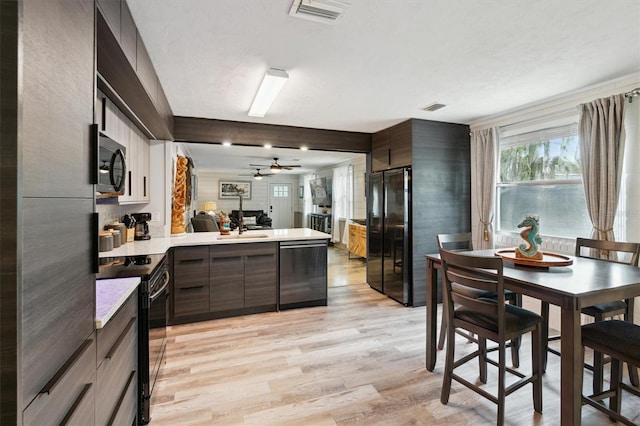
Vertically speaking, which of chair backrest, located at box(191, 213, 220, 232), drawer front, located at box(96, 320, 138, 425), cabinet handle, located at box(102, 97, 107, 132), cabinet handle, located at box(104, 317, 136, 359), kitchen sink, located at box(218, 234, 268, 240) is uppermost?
cabinet handle, located at box(102, 97, 107, 132)

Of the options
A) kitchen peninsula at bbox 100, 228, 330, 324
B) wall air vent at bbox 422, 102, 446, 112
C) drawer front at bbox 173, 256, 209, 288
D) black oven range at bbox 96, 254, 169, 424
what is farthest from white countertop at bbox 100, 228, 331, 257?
wall air vent at bbox 422, 102, 446, 112

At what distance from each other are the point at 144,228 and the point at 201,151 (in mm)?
3199

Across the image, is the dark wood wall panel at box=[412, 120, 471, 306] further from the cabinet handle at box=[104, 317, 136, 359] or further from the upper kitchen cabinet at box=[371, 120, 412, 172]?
the cabinet handle at box=[104, 317, 136, 359]

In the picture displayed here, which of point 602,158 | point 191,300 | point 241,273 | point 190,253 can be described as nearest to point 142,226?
point 190,253

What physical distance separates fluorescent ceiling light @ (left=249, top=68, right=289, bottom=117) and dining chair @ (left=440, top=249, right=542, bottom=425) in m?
1.87

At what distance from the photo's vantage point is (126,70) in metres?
1.87

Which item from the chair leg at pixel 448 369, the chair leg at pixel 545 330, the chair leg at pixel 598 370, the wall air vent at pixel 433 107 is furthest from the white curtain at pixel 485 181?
the chair leg at pixel 448 369

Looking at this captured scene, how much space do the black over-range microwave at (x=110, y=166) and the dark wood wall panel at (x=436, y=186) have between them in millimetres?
3123

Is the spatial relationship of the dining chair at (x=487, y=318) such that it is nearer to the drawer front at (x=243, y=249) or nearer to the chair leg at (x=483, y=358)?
the chair leg at (x=483, y=358)

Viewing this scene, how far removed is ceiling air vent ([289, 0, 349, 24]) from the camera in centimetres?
164

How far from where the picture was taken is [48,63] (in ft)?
2.78

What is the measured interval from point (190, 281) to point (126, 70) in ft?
7.22

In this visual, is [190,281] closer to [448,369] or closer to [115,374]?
[115,374]

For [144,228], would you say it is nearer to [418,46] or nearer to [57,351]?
[57,351]
